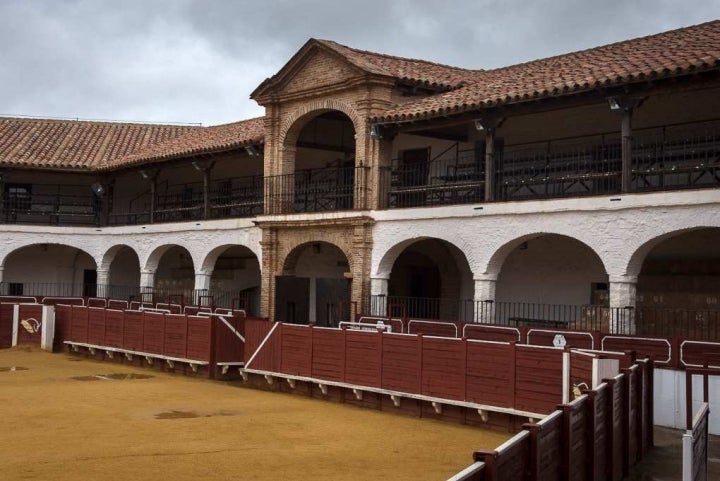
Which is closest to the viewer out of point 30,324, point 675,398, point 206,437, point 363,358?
point 206,437

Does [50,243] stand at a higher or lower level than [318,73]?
lower

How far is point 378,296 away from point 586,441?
478 inches

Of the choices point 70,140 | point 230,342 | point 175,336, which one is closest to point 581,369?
point 230,342

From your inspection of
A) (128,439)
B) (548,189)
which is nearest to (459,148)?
(548,189)

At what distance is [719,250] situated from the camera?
18016 millimetres

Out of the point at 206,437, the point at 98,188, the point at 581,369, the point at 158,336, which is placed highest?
the point at 98,188

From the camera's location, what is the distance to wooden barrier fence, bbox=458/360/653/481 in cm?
622

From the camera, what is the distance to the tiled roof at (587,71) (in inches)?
601

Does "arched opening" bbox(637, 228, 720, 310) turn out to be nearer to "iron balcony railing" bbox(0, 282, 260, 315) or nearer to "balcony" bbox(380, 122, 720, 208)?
"balcony" bbox(380, 122, 720, 208)

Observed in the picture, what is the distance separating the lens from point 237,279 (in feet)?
96.4

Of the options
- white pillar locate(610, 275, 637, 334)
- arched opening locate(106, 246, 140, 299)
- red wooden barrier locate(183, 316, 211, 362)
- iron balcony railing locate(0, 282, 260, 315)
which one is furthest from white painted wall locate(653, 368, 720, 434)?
arched opening locate(106, 246, 140, 299)

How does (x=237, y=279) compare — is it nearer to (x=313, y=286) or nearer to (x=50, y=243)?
(x=313, y=286)

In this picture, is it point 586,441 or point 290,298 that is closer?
point 586,441

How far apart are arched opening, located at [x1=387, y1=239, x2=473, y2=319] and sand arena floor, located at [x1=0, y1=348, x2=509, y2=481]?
6.57 metres
